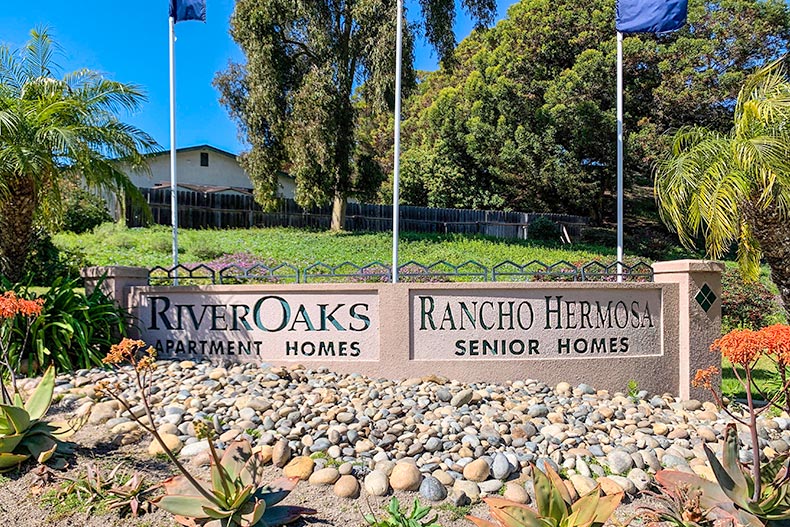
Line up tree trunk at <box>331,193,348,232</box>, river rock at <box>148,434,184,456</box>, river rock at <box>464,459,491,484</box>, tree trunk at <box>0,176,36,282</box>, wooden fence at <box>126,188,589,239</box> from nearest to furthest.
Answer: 1. river rock at <box>464,459,491,484</box>
2. river rock at <box>148,434,184,456</box>
3. tree trunk at <box>0,176,36,282</box>
4. wooden fence at <box>126,188,589,239</box>
5. tree trunk at <box>331,193,348,232</box>

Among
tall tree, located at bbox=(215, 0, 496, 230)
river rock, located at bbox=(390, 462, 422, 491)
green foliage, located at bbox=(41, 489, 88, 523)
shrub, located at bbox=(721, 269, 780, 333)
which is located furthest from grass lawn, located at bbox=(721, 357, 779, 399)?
tall tree, located at bbox=(215, 0, 496, 230)

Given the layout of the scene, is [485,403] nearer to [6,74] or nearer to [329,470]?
[329,470]

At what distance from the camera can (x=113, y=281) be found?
6.30 meters

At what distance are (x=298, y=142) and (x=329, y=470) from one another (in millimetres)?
15189

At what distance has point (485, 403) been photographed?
5059mm

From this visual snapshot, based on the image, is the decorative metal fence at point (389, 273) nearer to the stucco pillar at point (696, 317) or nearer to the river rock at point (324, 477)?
the stucco pillar at point (696, 317)

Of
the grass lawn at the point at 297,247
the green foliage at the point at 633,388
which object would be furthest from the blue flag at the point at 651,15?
the grass lawn at the point at 297,247

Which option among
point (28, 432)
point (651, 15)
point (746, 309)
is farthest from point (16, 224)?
point (746, 309)

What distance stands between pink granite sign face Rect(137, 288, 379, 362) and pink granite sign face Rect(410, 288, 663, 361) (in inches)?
23.4

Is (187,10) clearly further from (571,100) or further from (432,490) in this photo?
(571,100)

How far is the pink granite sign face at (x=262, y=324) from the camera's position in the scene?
596 cm

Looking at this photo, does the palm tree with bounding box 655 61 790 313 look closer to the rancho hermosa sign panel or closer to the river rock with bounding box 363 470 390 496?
the rancho hermosa sign panel

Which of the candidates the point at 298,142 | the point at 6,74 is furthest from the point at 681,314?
the point at 298,142

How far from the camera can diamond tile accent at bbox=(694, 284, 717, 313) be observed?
6.12 metres
